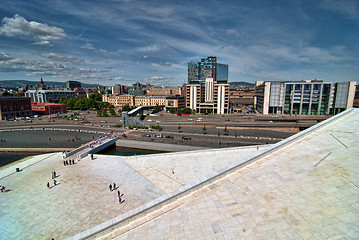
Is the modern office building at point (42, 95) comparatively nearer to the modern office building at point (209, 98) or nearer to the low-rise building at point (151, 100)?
the low-rise building at point (151, 100)

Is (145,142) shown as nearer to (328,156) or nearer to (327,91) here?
(328,156)

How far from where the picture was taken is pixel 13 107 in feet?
282

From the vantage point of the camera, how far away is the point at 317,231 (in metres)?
8.00

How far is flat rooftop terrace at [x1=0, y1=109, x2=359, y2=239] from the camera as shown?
352 inches

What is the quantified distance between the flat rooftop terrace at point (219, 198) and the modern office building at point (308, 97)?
260 feet

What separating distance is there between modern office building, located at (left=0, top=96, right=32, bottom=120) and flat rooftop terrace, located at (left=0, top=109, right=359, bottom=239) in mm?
79407

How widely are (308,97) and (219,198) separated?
104 metres

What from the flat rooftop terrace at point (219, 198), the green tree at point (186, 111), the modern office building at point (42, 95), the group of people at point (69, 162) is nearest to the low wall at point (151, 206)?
the flat rooftop terrace at point (219, 198)

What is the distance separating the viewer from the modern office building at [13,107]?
81.4 meters

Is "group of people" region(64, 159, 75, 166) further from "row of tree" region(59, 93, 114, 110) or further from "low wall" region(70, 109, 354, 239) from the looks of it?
"row of tree" region(59, 93, 114, 110)

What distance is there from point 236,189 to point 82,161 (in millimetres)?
29405

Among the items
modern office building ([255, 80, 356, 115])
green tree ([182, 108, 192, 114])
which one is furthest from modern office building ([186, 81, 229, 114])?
modern office building ([255, 80, 356, 115])

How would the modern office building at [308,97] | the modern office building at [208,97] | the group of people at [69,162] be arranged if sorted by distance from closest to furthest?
1. the group of people at [69,162]
2. the modern office building at [308,97]
3. the modern office building at [208,97]

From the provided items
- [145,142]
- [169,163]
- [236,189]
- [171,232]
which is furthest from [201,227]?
[145,142]
